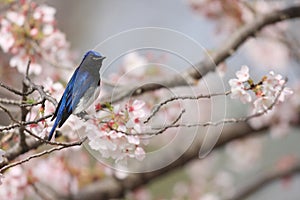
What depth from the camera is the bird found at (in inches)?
35.5

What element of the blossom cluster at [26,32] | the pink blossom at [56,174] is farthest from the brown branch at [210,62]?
the pink blossom at [56,174]

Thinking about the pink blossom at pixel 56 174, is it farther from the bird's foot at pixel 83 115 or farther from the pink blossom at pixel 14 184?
the bird's foot at pixel 83 115

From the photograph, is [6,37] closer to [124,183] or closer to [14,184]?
[14,184]

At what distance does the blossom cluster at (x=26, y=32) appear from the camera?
1.41 metres

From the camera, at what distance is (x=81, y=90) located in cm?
91

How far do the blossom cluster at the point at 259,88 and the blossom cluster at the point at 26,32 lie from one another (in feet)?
1.87

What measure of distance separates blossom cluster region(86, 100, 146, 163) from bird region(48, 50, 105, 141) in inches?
1.8

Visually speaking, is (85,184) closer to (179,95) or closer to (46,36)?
(46,36)

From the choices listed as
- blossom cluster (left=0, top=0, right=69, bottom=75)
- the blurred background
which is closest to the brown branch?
the blurred background

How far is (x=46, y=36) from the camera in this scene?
1467 millimetres

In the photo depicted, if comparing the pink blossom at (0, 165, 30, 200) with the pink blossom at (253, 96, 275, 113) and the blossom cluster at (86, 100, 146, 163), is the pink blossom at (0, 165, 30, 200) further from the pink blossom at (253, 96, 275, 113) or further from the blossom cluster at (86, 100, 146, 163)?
the pink blossom at (253, 96, 275, 113)

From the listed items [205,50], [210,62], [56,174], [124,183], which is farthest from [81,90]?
[56,174]

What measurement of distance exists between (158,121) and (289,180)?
1.60 metres

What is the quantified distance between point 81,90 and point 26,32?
1.88 feet
